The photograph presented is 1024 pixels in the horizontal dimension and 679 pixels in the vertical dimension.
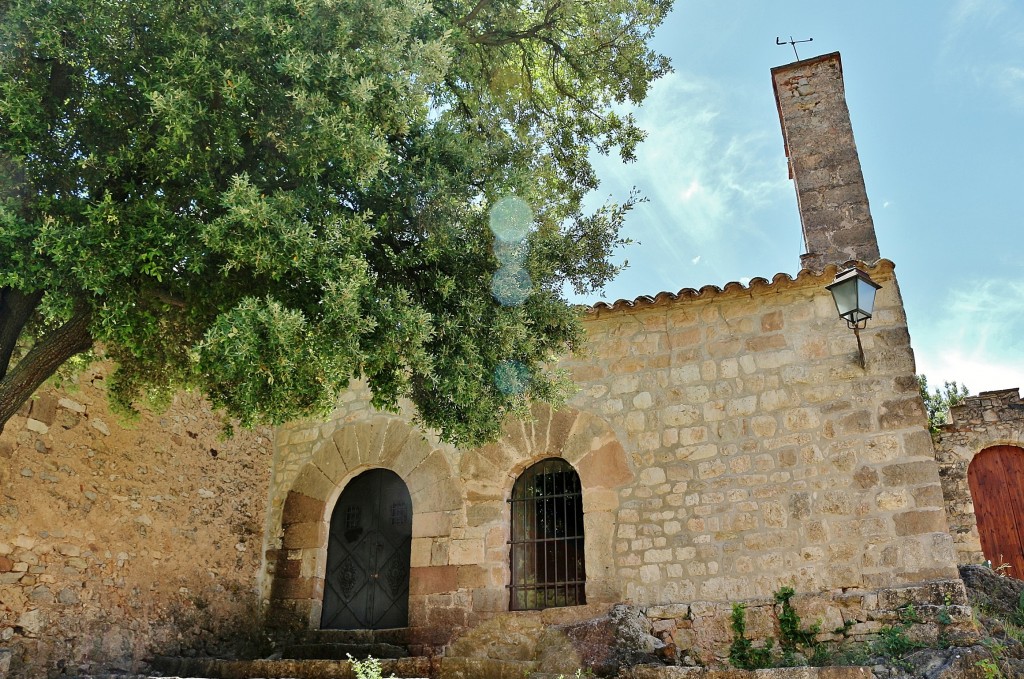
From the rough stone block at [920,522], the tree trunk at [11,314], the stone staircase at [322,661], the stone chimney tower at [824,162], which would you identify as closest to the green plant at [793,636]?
the rough stone block at [920,522]

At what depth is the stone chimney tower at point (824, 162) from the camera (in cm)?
749

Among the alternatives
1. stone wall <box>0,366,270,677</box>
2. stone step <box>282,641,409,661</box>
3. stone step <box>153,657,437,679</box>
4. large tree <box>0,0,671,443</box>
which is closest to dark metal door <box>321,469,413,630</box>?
stone step <box>282,641,409,661</box>

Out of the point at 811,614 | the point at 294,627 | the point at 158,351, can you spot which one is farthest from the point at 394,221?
the point at 294,627

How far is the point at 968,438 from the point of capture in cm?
978

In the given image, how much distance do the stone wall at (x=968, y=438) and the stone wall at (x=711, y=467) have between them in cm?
447

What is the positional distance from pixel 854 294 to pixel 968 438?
530cm

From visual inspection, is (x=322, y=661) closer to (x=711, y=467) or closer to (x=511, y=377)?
(x=511, y=377)

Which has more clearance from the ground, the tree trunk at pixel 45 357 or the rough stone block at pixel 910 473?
the tree trunk at pixel 45 357

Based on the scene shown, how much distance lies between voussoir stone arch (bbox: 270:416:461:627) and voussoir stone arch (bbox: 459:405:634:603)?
33 cm

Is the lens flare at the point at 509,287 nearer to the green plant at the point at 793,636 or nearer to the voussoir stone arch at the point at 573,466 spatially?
the voussoir stone arch at the point at 573,466

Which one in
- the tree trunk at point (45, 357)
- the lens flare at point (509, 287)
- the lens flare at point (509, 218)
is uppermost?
the lens flare at point (509, 218)

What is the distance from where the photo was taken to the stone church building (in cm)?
591

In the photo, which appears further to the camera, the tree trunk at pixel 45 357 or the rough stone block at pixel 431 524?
the rough stone block at pixel 431 524

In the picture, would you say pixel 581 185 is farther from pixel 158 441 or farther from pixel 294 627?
pixel 294 627
